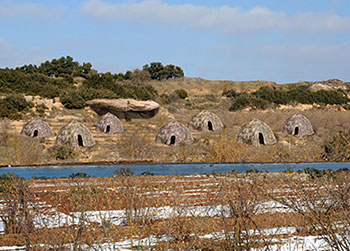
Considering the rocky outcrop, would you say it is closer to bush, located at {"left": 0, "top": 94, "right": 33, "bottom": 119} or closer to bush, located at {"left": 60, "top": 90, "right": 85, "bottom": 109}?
bush, located at {"left": 60, "top": 90, "right": 85, "bottom": 109}

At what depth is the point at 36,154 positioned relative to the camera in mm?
20906

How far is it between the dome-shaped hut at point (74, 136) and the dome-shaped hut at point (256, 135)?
8.70m

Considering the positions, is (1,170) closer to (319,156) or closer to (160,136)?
(160,136)

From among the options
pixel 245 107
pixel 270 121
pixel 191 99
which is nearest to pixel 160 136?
pixel 270 121

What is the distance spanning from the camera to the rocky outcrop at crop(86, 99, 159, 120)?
3366 cm

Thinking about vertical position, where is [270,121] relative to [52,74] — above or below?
below

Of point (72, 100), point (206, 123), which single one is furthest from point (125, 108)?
point (206, 123)

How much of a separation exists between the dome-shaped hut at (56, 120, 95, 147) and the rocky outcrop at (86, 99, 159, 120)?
8757mm

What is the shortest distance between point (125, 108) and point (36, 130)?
857 centimetres

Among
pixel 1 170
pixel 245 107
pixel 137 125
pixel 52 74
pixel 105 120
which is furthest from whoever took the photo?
pixel 52 74

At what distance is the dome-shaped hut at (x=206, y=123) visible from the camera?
96.8ft

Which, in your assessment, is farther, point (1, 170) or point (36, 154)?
point (36, 154)

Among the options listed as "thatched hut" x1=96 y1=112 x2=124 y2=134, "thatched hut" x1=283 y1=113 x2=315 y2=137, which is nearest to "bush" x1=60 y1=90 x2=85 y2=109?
"thatched hut" x1=96 y1=112 x2=124 y2=134

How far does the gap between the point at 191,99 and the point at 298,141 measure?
96.5ft
